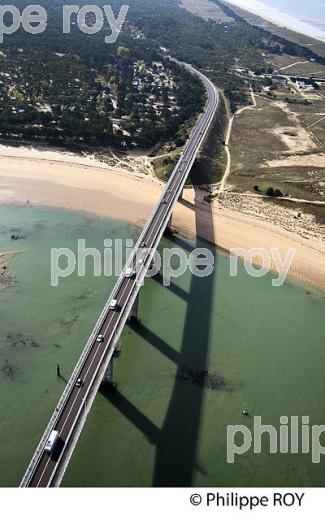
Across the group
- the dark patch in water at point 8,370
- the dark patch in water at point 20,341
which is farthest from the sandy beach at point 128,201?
the dark patch in water at point 8,370

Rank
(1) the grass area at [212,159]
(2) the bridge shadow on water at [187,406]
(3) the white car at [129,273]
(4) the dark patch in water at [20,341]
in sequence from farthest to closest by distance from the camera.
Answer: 1. (1) the grass area at [212,159]
2. (3) the white car at [129,273]
3. (4) the dark patch in water at [20,341]
4. (2) the bridge shadow on water at [187,406]

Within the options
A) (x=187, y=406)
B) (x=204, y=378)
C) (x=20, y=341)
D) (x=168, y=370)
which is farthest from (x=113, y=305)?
(x=187, y=406)

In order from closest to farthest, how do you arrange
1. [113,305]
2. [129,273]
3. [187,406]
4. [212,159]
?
[187,406], [113,305], [129,273], [212,159]

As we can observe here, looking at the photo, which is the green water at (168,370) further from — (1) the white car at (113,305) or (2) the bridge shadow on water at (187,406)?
(1) the white car at (113,305)

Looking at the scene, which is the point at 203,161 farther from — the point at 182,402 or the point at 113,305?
the point at 182,402

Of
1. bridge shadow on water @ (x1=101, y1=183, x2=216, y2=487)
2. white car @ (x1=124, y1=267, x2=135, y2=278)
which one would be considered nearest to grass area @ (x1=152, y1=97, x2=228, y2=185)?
bridge shadow on water @ (x1=101, y1=183, x2=216, y2=487)
